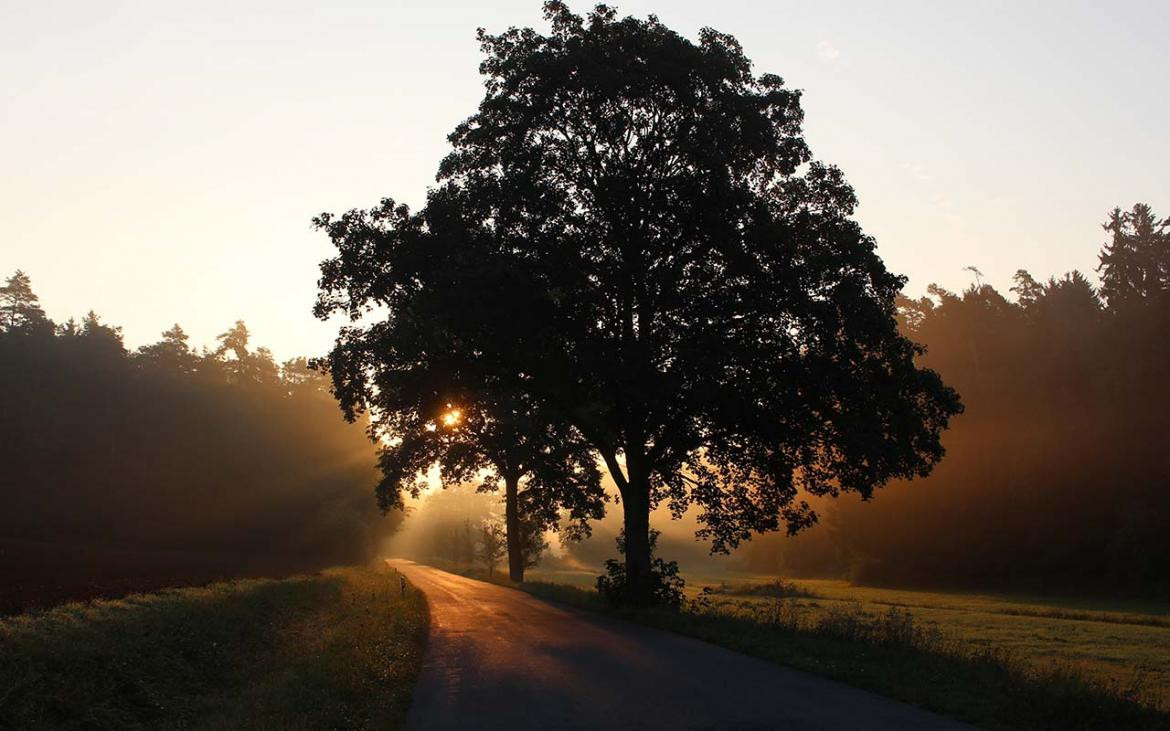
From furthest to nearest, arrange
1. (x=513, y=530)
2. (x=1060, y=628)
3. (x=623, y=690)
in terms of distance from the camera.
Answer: (x=513, y=530), (x=1060, y=628), (x=623, y=690)

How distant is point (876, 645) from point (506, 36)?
2043 cm

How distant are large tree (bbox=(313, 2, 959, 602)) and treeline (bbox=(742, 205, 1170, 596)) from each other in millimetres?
42786

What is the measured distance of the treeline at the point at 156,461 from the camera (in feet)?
259

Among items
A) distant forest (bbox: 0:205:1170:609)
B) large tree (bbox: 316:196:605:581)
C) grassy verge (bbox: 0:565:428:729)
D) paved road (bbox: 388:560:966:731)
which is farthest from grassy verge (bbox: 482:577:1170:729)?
distant forest (bbox: 0:205:1170:609)

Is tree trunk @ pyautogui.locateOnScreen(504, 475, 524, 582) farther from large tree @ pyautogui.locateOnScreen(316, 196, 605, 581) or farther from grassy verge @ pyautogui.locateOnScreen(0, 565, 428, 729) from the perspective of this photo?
grassy verge @ pyautogui.locateOnScreen(0, 565, 428, 729)

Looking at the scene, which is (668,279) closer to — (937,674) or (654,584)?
(654,584)

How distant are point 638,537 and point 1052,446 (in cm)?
5016

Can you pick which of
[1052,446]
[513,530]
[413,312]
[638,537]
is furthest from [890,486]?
[413,312]

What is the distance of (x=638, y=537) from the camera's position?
2559 centimetres

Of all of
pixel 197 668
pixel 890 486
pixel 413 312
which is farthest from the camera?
pixel 890 486

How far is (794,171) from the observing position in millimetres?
25375

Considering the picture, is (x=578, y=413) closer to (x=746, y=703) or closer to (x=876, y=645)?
(x=876, y=645)

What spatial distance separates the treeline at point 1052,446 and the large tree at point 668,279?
42786 mm

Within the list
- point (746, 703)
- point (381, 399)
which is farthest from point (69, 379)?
point (746, 703)
